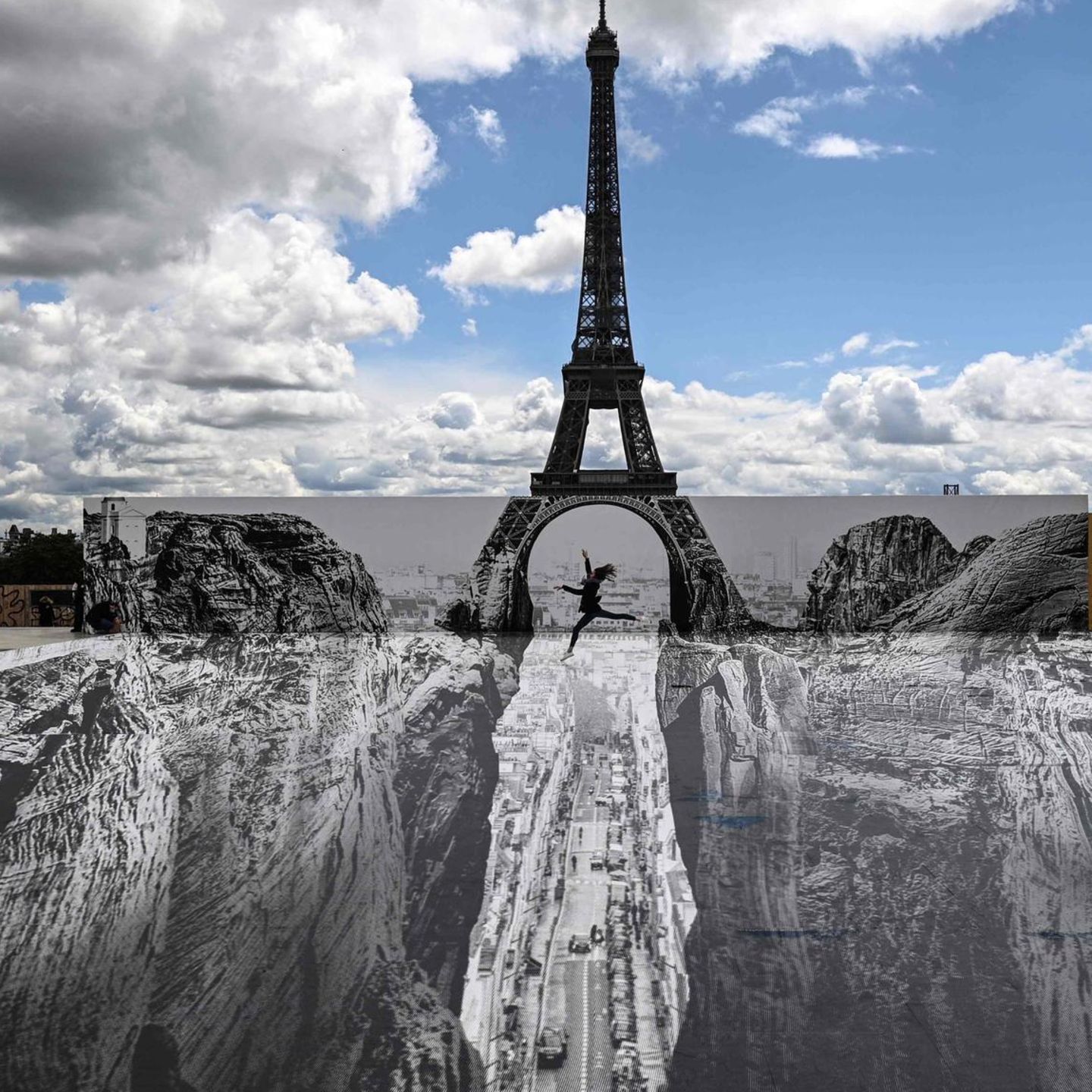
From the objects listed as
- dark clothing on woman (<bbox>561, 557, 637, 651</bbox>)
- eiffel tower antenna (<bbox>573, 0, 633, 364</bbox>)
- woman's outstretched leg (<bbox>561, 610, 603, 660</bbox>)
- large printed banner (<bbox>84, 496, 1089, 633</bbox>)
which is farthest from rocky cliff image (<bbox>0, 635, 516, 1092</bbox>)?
eiffel tower antenna (<bbox>573, 0, 633, 364</bbox>)

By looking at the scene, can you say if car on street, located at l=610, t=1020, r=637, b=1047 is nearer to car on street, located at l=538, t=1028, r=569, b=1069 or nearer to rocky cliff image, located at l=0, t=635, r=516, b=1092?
car on street, located at l=538, t=1028, r=569, b=1069

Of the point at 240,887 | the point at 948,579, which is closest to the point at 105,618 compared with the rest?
the point at 240,887

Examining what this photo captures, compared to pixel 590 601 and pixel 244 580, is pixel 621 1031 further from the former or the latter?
pixel 244 580

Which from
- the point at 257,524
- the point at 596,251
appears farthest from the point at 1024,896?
the point at 596,251

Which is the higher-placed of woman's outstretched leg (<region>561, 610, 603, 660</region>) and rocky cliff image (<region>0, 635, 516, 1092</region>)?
woman's outstretched leg (<region>561, 610, 603, 660</region>)

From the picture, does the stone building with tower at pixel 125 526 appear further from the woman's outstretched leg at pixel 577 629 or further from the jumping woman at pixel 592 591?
the woman's outstretched leg at pixel 577 629

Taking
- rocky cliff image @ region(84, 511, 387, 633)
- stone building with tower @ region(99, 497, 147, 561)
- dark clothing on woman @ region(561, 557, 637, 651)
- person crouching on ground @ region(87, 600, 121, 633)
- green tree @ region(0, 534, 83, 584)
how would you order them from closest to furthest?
1. dark clothing on woman @ region(561, 557, 637, 651)
2. rocky cliff image @ region(84, 511, 387, 633)
3. stone building with tower @ region(99, 497, 147, 561)
4. person crouching on ground @ region(87, 600, 121, 633)
5. green tree @ region(0, 534, 83, 584)
